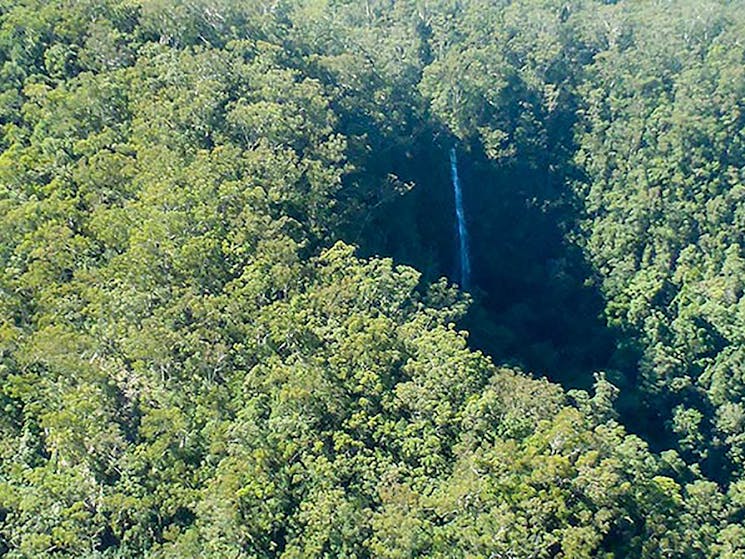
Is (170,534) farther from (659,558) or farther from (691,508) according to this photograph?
(691,508)

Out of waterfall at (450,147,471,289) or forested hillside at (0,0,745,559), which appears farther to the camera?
waterfall at (450,147,471,289)

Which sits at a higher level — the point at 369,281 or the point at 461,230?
the point at 461,230

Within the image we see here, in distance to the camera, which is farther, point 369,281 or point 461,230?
point 461,230

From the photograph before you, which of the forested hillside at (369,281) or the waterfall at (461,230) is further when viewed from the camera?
the waterfall at (461,230)

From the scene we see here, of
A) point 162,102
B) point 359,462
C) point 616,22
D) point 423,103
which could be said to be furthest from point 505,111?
point 359,462
